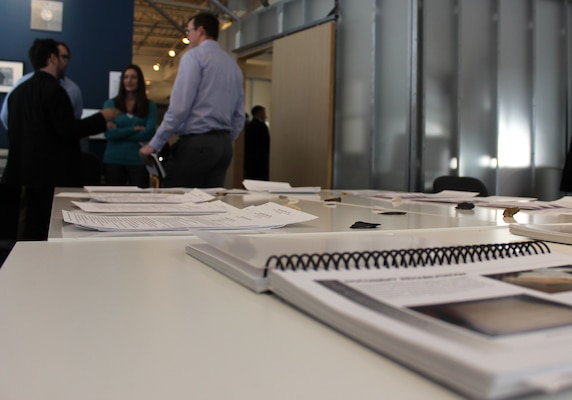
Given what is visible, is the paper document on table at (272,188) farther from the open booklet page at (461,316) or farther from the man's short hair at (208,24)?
the open booklet page at (461,316)

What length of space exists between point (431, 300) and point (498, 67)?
4.89 m

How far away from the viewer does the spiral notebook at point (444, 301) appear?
247 mm

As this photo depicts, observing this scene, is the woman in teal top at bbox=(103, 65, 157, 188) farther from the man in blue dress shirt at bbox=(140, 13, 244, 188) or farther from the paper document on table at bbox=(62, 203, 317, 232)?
the paper document on table at bbox=(62, 203, 317, 232)

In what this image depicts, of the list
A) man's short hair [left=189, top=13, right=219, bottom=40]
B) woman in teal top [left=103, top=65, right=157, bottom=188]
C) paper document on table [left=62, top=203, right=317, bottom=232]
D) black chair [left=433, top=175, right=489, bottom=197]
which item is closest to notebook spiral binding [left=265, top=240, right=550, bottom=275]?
paper document on table [left=62, top=203, right=317, bottom=232]

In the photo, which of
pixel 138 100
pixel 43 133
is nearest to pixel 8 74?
pixel 138 100

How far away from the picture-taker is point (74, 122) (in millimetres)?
2754

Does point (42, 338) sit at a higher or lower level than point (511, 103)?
lower

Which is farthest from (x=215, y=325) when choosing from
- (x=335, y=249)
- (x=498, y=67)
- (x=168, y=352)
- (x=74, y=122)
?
(x=498, y=67)

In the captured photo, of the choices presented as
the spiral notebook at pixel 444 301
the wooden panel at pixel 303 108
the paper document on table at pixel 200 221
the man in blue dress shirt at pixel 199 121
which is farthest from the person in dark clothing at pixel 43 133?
the wooden panel at pixel 303 108

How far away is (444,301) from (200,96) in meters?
2.88

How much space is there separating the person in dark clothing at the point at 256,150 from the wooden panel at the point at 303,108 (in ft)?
2.70

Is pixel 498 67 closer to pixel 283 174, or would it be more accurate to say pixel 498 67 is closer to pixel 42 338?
pixel 283 174

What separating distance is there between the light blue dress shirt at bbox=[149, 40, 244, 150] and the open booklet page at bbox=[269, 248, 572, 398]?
2.63m

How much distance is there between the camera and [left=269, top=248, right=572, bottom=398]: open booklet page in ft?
0.80
